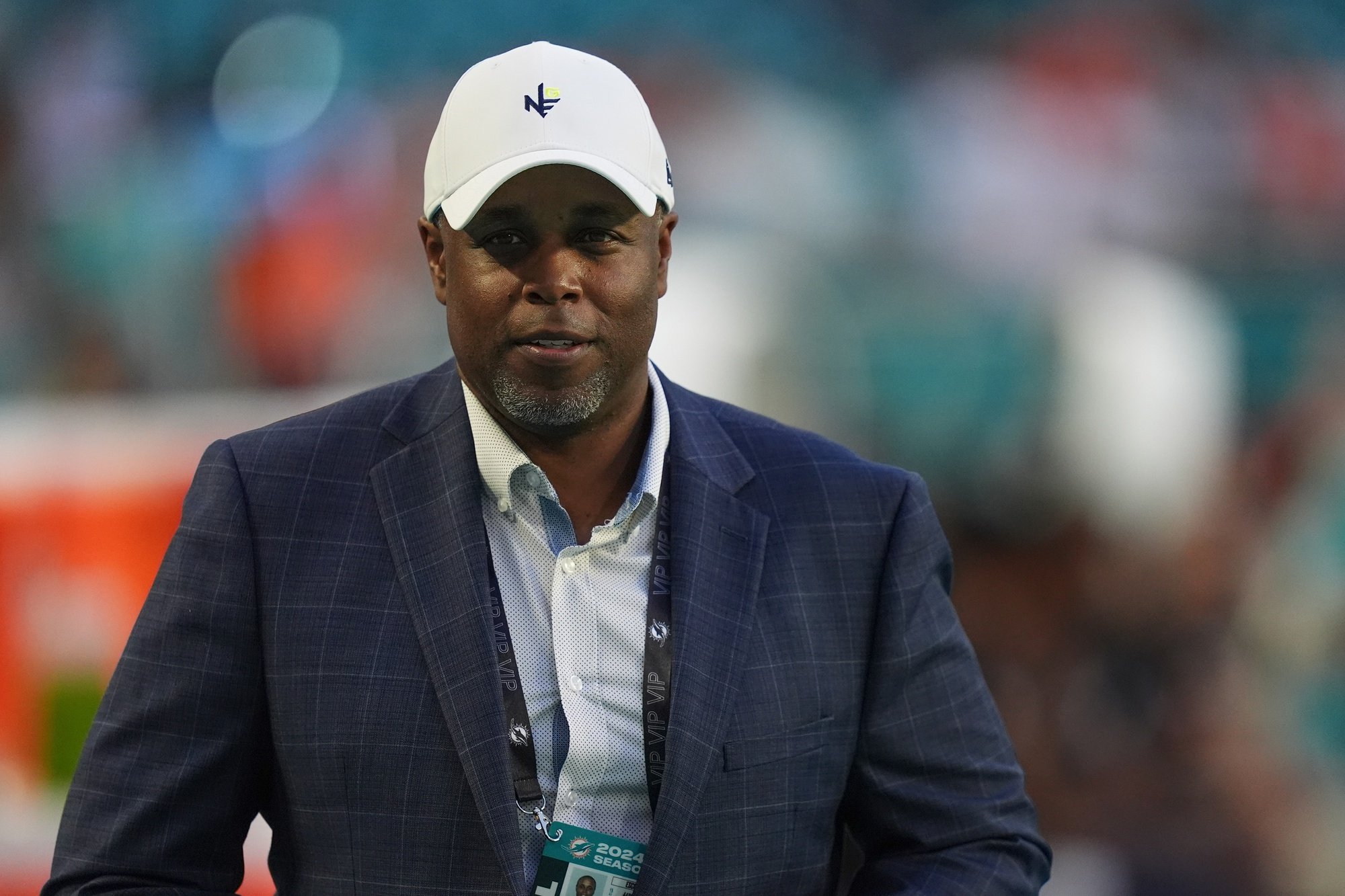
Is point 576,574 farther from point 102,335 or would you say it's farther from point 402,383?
point 102,335

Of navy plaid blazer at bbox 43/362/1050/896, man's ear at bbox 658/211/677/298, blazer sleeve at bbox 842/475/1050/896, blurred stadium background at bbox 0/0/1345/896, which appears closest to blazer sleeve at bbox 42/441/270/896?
navy plaid blazer at bbox 43/362/1050/896

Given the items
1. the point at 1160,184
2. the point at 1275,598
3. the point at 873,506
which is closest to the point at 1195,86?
the point at 1160,184

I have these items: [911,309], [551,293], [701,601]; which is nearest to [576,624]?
[701,601]

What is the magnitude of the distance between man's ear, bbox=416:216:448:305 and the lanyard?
36 centimetres

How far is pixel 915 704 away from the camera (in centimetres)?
206

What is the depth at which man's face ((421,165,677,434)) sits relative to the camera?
1.90 m

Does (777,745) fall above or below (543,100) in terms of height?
below

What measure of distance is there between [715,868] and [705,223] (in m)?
3.03

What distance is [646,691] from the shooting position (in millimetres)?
1927

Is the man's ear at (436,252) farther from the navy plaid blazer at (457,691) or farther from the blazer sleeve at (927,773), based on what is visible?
the blazer sleeve at (927,773)

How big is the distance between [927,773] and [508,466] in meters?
0.71

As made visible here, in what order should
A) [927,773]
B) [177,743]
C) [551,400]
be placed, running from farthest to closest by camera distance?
[927,773], [551,400], [177,743]

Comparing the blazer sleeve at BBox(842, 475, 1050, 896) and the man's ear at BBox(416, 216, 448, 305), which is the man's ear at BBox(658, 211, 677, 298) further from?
the blazer sleeve at BBox(842, 475, 1050, 896)

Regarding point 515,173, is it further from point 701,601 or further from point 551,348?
point 701,601
